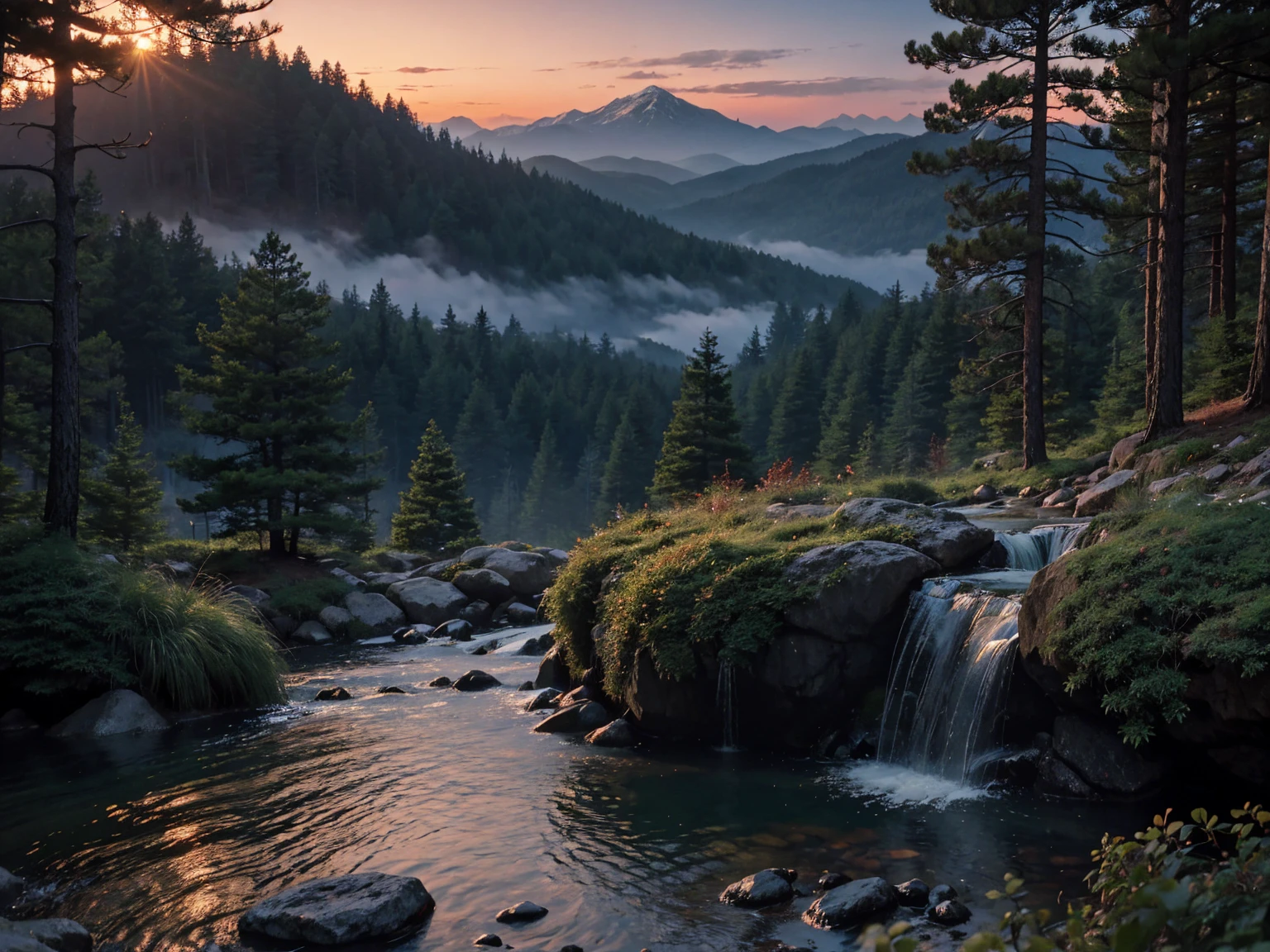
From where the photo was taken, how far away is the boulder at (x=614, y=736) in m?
11.9

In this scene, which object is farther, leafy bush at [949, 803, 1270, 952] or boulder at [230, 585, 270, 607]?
boulder at [230, 585, 270, 607]

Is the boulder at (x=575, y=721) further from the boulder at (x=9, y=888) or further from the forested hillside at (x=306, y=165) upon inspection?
the forested hillside at (x=306, y=165)

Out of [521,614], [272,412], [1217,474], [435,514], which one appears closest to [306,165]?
[435,514]

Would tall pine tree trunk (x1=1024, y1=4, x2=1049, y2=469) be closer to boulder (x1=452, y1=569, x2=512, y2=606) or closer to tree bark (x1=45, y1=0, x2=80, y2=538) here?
boulder (x1=452, y1=569, x2=512, y2=606)

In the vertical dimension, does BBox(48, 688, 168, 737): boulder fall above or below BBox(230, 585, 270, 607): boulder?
above

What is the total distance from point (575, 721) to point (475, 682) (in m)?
3.80

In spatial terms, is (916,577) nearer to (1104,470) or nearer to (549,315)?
(1104,470)

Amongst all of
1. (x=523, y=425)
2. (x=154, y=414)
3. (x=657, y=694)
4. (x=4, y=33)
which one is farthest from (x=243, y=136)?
(x=657, y=694)

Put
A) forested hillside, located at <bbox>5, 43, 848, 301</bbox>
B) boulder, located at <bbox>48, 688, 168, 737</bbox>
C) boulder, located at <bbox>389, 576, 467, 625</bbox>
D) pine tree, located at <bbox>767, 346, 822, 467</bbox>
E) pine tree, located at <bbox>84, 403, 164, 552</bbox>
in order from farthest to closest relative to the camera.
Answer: forested hillside, located at <bbox>5, 43, 848, 301</bbox>, pine tree, located at <bbox>767, 346, 822, 467</bbox>, pine tree, located at <bbox>84, 403, 164, 552</bbox>, boulder, located at <bbox>389, 576, 467, 625</bbox>, boulder, located at <bbox>48, 688, 168, 737</bbox>

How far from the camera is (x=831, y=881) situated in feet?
23.7

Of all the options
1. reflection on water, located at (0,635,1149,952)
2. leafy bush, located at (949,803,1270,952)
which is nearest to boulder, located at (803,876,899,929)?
reflection on water, located at (0,635,1149,952)

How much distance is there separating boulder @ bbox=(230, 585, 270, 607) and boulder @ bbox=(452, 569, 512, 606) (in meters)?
5.14

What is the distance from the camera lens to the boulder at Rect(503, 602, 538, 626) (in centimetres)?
2416

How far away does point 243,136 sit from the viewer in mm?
147125
